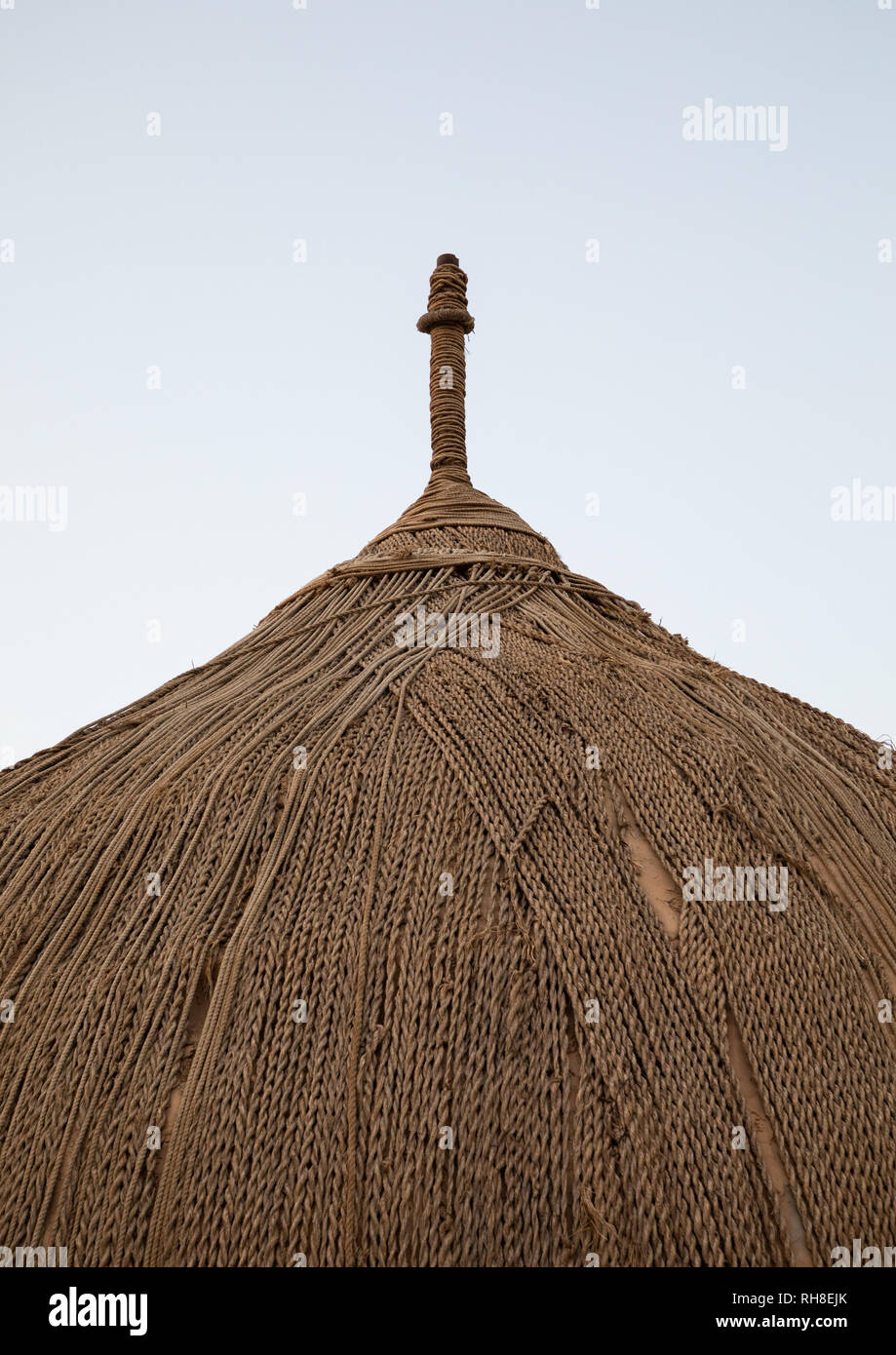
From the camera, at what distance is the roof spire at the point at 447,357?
5.27m

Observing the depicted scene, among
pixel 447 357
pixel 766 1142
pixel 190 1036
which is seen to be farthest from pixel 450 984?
pixel 447 357

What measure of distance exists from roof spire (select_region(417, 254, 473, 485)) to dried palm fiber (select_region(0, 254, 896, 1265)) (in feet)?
6.32

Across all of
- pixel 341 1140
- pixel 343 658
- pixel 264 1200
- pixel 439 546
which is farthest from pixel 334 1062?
pixel 439 546

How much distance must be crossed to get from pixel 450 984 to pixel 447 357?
12.6 feet

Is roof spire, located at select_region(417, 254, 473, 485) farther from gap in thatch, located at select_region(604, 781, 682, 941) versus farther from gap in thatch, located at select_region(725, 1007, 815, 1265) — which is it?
gap in thatch, located at select_region(725, 1007, 815, 1265)

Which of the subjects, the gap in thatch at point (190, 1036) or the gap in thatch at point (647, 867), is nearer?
the gap in thatch at point (190, 1036)

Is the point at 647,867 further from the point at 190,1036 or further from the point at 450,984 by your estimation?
the point at 190,1036

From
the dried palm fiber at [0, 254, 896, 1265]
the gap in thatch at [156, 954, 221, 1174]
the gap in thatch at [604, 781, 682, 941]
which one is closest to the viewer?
the dried palm fiber at [0, 254, 896, 1265]

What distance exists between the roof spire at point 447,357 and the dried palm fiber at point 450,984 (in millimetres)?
1925

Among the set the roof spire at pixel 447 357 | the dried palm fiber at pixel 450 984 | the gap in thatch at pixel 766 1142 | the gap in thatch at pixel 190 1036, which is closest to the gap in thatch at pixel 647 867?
the dried palm fiber at pixel 450 984

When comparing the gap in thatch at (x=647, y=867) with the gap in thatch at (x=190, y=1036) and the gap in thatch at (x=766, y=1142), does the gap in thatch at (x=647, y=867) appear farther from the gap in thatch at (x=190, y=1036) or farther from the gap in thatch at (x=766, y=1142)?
the gap in thatch at (x=190, y=1036)

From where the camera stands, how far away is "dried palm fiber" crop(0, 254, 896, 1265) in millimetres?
2301

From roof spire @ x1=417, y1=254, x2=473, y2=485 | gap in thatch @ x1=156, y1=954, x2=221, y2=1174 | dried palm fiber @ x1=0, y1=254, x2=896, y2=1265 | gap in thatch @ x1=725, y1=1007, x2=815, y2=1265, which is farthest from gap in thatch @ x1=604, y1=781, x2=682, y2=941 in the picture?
roof spire @ x1=417, y1=254, x2=473, y2=485

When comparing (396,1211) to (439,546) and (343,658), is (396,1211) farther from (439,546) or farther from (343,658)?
(439,546)
